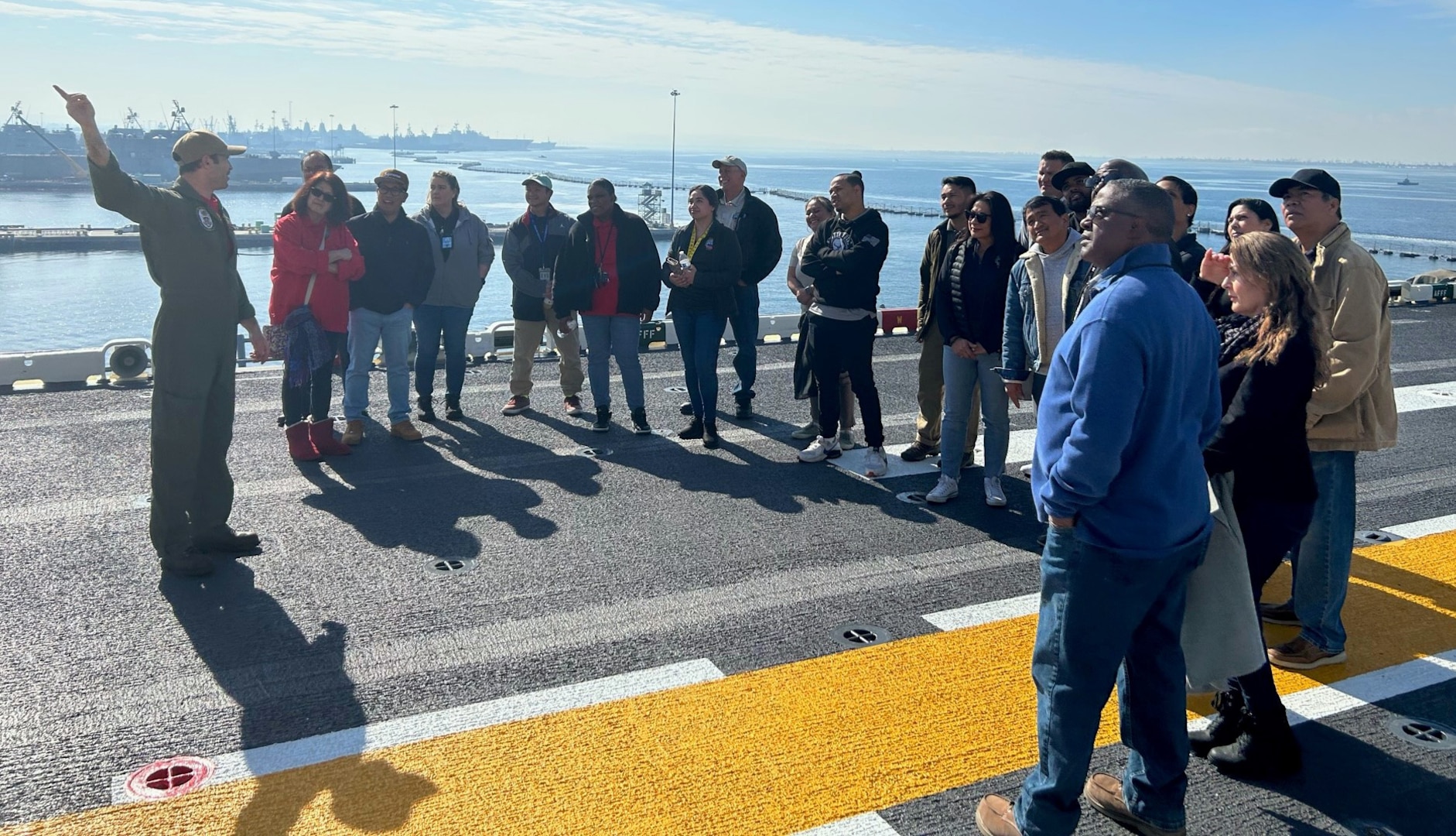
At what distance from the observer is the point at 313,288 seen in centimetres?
671

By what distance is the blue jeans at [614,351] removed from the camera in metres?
7.47

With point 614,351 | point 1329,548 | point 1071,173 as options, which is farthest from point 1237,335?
point 614,351

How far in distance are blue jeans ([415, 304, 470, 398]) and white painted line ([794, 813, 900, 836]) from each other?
18.5 ft

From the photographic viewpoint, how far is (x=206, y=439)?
488 centimetres

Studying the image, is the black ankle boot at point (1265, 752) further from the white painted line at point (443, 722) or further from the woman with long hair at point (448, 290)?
the woman with long hair at point (448, 290)

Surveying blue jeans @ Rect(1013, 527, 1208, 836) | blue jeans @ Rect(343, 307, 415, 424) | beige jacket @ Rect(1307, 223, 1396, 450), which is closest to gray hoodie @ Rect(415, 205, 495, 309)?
blue jeans @ Rect(343, 307, 415, 424)

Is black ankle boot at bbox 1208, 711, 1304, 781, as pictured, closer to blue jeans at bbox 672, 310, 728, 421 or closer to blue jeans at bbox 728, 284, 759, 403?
blue jeans at bbox 672, 310, 728, 421

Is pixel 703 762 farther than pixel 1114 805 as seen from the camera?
Yes

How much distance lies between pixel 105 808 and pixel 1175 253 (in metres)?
5.25

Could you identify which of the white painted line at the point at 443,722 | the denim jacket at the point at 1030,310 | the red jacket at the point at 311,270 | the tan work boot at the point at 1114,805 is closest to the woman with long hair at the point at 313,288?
the red jacket at the point at 311,270

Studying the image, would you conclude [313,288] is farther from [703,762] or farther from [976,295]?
[703,762]

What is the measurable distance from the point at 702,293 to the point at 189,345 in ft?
11.3

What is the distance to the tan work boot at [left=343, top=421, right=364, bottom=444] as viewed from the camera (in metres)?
6.98

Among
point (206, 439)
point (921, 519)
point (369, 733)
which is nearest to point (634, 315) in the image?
point (921, 519)
